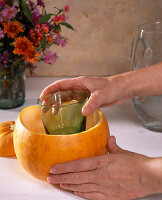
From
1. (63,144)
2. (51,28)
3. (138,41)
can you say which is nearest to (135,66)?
(138,41)

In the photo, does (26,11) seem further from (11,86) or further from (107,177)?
(107,177)

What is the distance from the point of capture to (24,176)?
0.73m

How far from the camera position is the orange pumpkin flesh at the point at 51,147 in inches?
25.0

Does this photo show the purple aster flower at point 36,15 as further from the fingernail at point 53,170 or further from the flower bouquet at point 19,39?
the fingernail at point 53,170

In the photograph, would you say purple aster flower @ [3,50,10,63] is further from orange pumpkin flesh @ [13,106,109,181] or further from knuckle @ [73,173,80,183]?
knuckle @ [73,173,80,183]

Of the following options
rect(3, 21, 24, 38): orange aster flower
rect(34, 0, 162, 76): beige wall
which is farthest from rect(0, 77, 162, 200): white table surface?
rect(3, 21, 24, 38): orange aster flower

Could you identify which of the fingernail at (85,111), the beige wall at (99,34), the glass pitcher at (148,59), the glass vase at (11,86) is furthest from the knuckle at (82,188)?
the beige wall at (99,34)

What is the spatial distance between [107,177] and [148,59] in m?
0.39

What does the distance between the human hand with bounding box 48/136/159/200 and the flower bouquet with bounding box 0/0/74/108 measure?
0.42 m

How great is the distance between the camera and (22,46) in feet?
3.10

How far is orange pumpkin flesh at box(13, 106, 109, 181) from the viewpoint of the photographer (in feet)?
2.09

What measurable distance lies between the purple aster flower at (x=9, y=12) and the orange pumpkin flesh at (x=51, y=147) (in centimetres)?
38

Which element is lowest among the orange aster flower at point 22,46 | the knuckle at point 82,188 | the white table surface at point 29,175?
the white table surface at point 29,175

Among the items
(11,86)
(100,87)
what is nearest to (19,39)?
(11,86)
